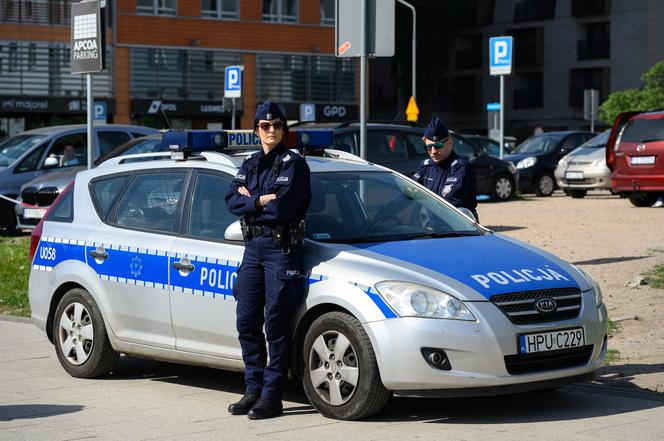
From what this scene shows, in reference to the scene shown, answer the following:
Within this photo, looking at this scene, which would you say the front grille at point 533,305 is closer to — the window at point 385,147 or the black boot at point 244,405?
the black boot at point 244,405

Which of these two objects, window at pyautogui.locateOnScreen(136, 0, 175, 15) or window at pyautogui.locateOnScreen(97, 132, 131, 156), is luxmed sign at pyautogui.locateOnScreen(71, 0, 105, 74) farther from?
window at pyautogui.locateOnScreen(136, 0, 175, 15)

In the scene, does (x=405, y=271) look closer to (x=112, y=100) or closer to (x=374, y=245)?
(x=374, y=245)

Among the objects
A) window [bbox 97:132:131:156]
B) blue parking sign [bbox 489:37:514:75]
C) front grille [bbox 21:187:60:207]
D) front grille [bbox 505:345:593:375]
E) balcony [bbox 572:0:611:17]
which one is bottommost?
front grille [bbox 505:345:593:375]

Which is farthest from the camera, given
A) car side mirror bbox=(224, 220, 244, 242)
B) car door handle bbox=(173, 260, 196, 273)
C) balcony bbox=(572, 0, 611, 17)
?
balcony bbox=(572, 0, 611, 17)

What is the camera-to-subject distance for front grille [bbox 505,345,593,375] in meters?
7.42

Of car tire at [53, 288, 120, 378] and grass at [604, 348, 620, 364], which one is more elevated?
car tire at [53, 288, 120, 378]

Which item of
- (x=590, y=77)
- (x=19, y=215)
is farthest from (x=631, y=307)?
(x=590, y=77)

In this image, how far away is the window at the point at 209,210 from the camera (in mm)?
8508

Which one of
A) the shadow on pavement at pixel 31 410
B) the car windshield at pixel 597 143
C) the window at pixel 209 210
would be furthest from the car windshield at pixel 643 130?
the shadow on pavement at pixel 31 410

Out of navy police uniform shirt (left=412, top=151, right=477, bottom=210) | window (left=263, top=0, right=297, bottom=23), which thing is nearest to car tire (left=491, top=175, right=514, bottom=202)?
navy police uniform shirt (left=412, top=151, right=477, bottom=210)

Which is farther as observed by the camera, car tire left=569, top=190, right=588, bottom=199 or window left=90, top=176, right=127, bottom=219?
car tire left=569, top=190, right=588, bottom=199

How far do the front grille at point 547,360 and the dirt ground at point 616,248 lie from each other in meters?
1.00

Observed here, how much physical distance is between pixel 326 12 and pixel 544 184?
106 feet

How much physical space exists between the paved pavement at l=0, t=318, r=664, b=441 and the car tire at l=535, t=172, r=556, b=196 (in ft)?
78.2
